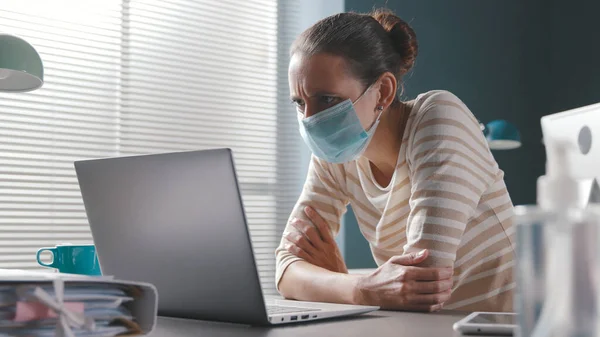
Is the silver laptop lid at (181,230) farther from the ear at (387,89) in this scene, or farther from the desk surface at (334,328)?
the ear at (387,89)

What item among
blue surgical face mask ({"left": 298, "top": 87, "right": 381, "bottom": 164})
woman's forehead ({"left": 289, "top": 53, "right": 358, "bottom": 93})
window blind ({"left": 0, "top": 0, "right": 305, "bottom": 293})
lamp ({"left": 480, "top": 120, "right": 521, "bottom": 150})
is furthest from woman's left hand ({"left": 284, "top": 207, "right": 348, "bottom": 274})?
lamp ({"left": 480, "top": 120, "right": 521, "bottom": 150})

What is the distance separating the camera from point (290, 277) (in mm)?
1409

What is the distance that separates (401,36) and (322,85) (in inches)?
10.4

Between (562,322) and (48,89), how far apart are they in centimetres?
283

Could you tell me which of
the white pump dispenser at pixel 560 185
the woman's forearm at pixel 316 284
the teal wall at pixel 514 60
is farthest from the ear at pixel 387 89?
the teal wall at pixel 514 60

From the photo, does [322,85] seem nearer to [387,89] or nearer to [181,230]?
[387,89]

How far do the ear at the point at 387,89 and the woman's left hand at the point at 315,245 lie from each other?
0.31 metres

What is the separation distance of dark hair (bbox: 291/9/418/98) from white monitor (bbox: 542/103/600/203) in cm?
60

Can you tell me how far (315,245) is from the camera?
58.6 inches

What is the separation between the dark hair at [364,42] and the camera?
149cm

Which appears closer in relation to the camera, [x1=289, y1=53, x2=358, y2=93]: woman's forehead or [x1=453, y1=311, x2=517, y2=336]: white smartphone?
[x1=453, y1=311, x2=517, y2=336]: white smartphone

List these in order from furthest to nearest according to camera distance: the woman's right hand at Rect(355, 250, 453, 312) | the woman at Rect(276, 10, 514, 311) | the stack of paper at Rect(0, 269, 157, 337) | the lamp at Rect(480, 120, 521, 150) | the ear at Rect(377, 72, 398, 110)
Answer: the lamp at Rect(480, 120, 521, 150) → the ear at Rect(377, 72, 398, 110) → the woman at Rect(276, 10, 514, 311) → the woman's right hand at Rect(355, 250, 453, 312) → the stack of paper at Rect(0, 269, 157, 337)

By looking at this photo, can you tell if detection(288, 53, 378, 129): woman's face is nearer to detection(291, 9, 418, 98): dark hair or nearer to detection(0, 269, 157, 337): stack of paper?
detection(291, 9, 418, 98): dark hair

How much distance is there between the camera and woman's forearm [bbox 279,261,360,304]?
126 cm
